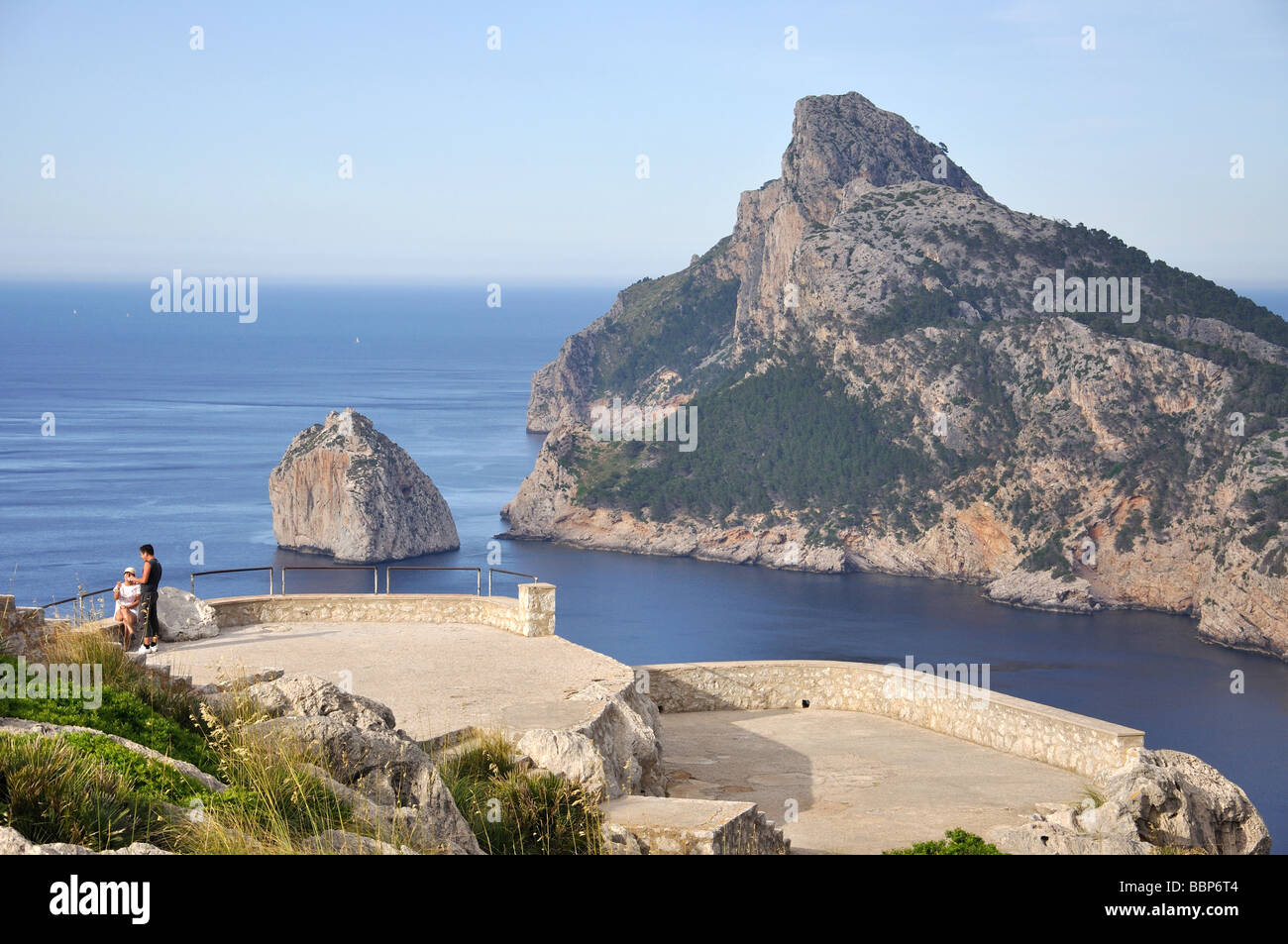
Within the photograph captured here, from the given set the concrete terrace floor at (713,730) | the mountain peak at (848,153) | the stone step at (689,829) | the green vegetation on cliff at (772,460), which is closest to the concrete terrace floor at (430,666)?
the concrete terrace floor at (713,730)

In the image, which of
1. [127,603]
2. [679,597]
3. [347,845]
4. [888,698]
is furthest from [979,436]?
[347,845]

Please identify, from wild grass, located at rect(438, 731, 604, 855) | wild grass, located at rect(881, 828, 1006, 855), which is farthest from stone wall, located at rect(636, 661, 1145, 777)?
wild grass, located at rect(438, 731, 604, 855)

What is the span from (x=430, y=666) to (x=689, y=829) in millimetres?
8082

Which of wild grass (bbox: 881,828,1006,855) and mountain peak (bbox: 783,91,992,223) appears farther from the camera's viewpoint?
mountain peak (bbox: 783,91,992,223)

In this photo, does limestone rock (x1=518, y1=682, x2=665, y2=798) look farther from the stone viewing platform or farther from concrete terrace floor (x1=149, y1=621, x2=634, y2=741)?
concrete terrace floor (x1=149, y1=621, x2=634, y2=741)

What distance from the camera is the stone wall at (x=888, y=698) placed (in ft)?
56.6

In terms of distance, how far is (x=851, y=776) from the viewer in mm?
16531

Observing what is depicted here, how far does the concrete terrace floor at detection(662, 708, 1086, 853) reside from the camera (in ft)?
47.2

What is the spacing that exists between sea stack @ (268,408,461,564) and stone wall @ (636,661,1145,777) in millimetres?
105442

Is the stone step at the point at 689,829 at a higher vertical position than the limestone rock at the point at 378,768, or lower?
lower

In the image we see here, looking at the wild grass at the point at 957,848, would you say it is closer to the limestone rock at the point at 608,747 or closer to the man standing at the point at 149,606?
the limestone rock at the point at 608,747

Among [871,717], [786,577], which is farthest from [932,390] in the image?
[871,717]

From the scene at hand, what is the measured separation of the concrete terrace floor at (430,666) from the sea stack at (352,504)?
10460cm
